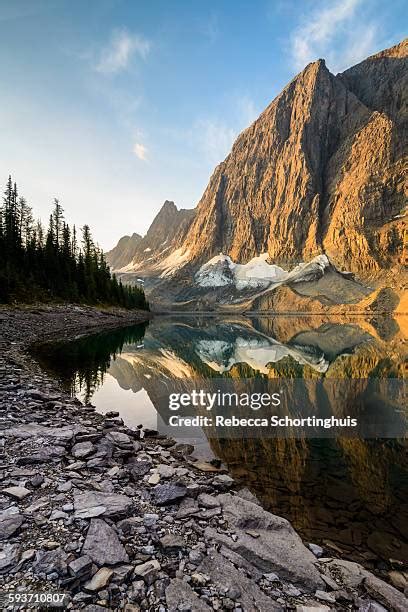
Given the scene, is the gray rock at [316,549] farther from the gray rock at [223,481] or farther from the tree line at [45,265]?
the tree line at [45,265]

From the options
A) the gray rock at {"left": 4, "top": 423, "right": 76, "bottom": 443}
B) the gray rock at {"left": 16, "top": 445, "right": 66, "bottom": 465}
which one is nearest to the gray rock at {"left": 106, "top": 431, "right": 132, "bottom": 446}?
the gray rock at {"left": 4, "top": 423, "right": 76, "bottom": 443}

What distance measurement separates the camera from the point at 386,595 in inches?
182

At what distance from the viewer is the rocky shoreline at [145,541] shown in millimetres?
3887

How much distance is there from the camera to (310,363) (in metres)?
28.0

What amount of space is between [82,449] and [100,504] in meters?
2.67

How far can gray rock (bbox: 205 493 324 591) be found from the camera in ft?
15.5

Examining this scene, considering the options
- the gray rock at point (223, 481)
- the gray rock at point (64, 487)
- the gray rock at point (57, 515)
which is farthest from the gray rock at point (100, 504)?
the gray rock at point (223, 481)

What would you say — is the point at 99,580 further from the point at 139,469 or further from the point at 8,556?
the point at 139,469

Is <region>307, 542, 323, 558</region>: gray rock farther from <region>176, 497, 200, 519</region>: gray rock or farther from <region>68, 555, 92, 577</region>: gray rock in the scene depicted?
<region>68, 555, 92, 577</region>: gray rock

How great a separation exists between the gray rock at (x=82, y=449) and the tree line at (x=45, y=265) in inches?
1791

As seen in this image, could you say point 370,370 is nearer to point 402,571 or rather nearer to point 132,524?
point 402,571

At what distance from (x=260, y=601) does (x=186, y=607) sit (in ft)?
3.31

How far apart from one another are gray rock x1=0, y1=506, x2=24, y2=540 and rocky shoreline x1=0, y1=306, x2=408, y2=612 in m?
0.01

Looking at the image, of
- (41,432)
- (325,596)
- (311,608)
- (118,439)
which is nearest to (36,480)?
(41,432)
